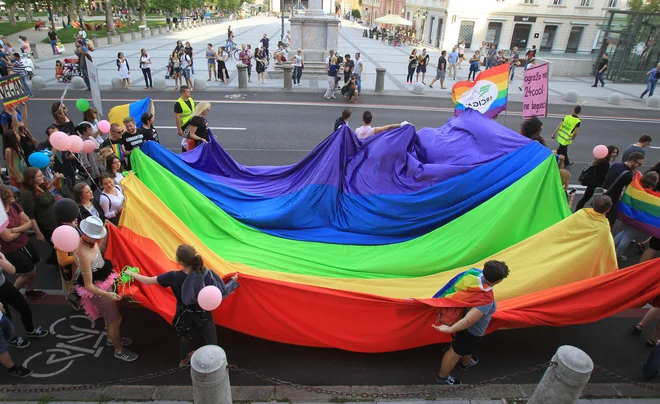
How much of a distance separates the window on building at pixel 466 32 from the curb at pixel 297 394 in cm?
3551

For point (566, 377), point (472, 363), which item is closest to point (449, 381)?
point (472, 363)

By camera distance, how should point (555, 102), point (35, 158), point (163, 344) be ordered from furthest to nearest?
point (555, 102), point (35, 158), point (163, 344)

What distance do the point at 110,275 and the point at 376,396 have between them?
2.95m

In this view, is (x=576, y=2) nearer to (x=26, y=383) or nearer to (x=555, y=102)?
(x=555, y=102)

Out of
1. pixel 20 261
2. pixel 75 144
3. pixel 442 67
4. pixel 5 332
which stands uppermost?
pixel 75 144

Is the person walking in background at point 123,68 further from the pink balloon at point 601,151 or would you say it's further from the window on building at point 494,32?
the window on building at point 494,32

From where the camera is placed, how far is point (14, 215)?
15.7 feet

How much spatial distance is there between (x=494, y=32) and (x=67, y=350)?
129ft

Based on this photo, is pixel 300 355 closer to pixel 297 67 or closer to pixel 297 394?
pixel 297 394

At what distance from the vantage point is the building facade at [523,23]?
34062 mm

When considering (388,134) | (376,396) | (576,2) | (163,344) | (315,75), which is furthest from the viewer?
(576,2)

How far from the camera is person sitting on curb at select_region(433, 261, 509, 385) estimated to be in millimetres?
3586

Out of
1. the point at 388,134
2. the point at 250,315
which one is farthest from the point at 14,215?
the point at 388,134

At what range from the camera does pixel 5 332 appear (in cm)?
418
